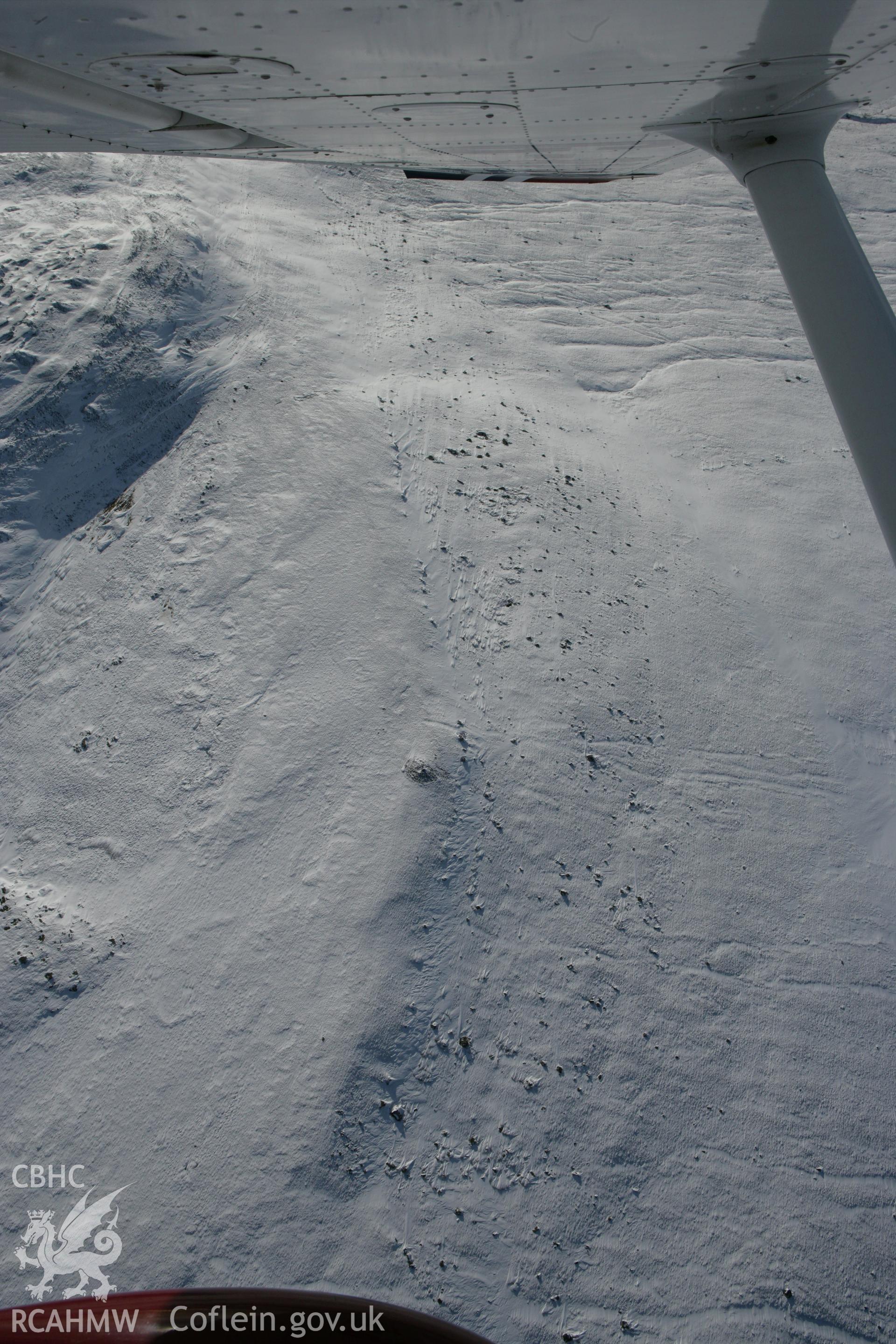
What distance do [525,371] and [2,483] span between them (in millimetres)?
8857

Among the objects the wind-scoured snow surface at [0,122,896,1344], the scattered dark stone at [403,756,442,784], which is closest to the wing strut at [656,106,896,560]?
the wind-scoured snow surface at [0,122,896,1344]

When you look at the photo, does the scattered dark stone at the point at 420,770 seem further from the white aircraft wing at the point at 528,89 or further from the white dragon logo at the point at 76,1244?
the white aircraft wing at the point at 528,89

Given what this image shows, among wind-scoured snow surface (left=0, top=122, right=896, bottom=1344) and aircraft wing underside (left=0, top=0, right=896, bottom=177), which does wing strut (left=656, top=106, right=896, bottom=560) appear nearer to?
aircraft wing underside (left=0, top=0, right=896, bottom=177)

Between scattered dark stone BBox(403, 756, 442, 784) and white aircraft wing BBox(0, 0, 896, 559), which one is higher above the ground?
white aircraft wing BBox(0, 0, 896, 559)

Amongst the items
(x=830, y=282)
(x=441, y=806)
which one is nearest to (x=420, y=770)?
(x=441, y=806)

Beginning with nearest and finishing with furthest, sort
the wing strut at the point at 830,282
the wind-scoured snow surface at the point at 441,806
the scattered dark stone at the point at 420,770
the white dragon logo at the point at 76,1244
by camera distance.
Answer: the wing strut at the point at 830,282
the white dragon logo at the point at 76,1244
the wind-scoured snow surface at the point at 441,806
the scattered dark stone at the point at 420,770

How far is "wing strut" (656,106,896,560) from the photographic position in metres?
3.34

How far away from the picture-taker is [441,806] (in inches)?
276

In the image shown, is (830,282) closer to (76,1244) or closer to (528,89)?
(528,89)

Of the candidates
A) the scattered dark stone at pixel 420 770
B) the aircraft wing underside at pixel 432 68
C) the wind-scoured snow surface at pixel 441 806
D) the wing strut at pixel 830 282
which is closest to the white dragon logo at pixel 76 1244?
the wind-scoured snow surface at pixel 441 806

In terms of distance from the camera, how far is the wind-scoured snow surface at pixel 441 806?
5250 millimetres

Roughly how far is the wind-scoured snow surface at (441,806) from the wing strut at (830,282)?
4.69 meters

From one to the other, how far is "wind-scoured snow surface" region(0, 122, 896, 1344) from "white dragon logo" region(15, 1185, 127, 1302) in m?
0.11

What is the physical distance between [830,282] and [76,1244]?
8.21 metres
